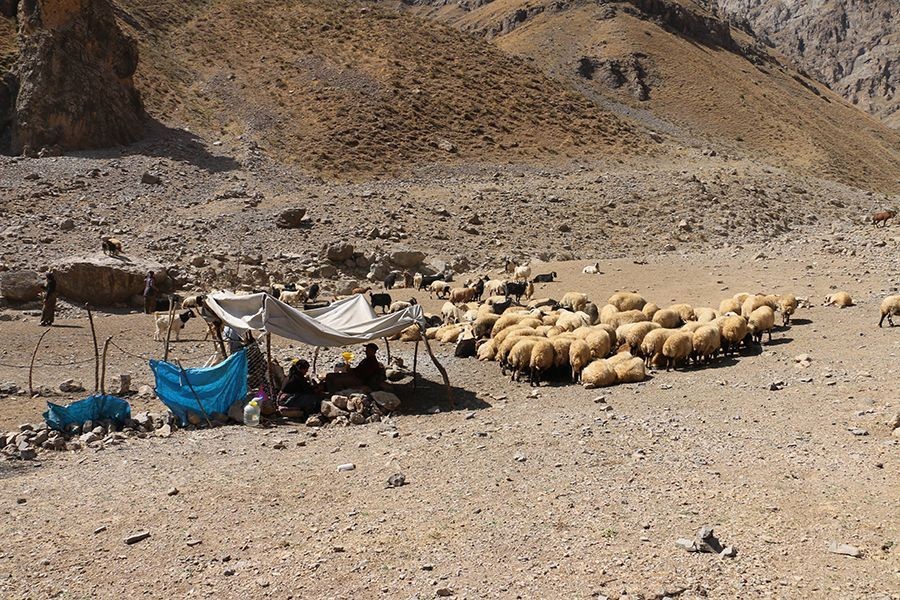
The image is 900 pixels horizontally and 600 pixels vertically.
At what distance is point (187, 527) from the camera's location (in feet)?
19.0

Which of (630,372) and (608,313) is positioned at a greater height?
(608,313)

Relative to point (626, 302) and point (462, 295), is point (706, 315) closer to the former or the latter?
point (626, 302)

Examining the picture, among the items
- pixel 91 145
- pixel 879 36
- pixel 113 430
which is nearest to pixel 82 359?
pixel 113 430

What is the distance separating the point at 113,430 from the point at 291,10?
142 feet

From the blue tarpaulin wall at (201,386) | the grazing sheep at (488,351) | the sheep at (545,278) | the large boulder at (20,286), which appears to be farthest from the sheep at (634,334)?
the large boulder at (20,286)

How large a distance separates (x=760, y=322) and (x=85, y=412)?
9.79m

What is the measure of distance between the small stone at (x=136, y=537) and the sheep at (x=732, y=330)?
831 cm

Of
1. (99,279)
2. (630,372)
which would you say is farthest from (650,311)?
(99,279)

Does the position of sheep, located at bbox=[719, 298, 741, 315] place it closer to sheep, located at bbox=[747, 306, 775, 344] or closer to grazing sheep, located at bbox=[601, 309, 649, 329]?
sheep, located at bbox=[747, 306, 775, 344]

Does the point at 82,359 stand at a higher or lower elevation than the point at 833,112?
lower

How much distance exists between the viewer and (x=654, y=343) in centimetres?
1072

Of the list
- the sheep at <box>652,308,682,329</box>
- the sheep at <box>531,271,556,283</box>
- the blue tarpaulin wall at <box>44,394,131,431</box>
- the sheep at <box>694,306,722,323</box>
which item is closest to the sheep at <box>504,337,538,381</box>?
the sheep at <box>652,308,682,329</box>

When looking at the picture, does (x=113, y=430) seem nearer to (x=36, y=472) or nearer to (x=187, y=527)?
(x=36, y=472)

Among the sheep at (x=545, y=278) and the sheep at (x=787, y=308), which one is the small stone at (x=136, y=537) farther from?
the sheep at (x=545, y=278)
